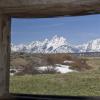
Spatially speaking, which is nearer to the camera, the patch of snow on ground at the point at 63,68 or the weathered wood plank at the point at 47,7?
the weathered wood plank at the point at 47,7

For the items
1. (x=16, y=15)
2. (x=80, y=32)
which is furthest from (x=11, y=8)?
(x=80, y=32)

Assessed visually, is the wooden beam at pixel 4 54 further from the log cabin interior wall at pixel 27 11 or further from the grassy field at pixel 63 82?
the grassy field at pixel 63 82

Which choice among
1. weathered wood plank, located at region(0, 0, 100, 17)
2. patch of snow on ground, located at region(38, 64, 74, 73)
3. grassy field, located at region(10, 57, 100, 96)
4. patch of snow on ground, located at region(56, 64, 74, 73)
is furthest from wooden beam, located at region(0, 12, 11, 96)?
patch of snow on ground, located at region(56, 64, 74, 73)

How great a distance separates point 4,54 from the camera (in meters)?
1.83

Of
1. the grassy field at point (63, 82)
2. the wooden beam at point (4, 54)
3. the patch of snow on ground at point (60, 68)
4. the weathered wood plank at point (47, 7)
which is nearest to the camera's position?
the weathered wood plank at point (47, 7)

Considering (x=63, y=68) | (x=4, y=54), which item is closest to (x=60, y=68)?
(x=63, y=68)

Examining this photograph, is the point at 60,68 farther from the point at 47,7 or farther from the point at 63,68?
the point at 47,7

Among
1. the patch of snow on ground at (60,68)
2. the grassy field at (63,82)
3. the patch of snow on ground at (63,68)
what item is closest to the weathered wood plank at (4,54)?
the grassy field at (63,82)

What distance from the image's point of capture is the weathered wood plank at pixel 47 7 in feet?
4.98

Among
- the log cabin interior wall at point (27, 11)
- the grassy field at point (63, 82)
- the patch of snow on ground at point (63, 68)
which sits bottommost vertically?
the grassy field at point (63, 82)

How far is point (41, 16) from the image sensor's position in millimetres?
1760

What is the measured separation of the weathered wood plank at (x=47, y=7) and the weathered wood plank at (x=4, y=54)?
0.36 feet

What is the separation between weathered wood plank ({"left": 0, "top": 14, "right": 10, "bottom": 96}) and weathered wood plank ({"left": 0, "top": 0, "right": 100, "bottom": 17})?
0.11 meters

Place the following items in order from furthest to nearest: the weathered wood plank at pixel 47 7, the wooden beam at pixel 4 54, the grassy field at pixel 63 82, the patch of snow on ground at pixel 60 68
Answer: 1. the patch of snow on ground at pixel 60 68
2. the grassy field at pixel 63 82
3. the wooden beam at pixel 4 54
4. the weathered wood plank at pixel 47 7
